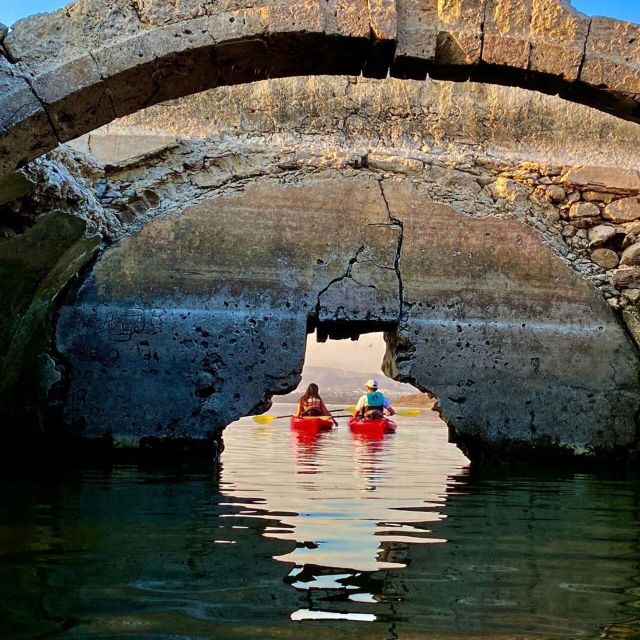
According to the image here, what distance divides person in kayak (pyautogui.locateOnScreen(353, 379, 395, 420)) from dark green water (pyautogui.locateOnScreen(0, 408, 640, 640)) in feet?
22.9

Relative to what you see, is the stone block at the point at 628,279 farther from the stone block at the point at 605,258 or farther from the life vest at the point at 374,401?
the life vest at the point at 374,401

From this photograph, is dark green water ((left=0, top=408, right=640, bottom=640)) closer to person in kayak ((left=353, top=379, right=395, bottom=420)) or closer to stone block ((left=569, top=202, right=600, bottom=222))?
stone block ((left=569, top=202, right=600, bottom=222))

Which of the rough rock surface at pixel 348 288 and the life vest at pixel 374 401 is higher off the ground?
the rough rock surface at pixel 348 288

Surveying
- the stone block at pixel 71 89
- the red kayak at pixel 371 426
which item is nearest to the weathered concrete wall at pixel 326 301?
the stone block at pixel 71 89

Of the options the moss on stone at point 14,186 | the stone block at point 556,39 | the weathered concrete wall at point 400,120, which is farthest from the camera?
the weathered concrete wall at point 400,120

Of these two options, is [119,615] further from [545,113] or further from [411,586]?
[545,113]

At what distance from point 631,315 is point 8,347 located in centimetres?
519

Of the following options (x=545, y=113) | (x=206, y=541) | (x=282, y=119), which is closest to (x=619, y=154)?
(x=545, y=113)

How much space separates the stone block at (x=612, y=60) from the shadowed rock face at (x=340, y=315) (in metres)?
3.68

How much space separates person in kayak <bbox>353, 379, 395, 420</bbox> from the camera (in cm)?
1273

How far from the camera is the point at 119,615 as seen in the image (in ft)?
7.29

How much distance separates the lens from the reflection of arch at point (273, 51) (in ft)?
11.8

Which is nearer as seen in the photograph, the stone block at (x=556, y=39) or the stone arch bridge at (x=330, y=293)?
the stone block at (x=556, y=39)

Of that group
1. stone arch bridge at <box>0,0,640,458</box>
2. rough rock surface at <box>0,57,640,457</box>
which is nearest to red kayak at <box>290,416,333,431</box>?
stone arch bridge at <box>0,0,640,458</box>
